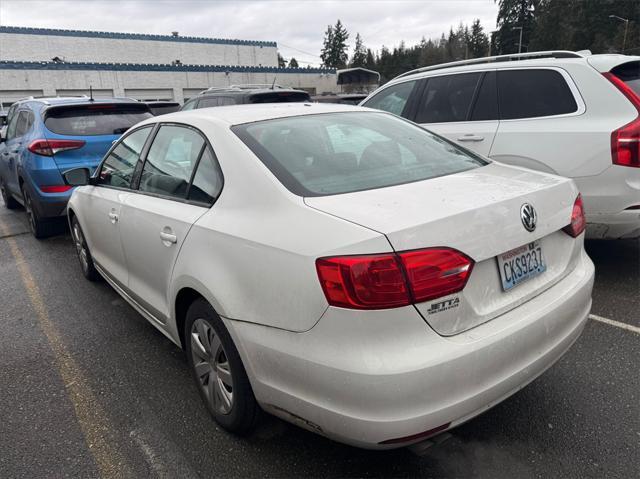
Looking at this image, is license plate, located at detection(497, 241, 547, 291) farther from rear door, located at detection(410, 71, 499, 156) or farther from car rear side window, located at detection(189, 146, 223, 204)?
rear door, located at detection(410, 71, 499, 156)

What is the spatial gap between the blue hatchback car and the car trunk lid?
5008 mm

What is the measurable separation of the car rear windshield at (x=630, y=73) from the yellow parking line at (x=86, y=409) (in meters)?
4.48

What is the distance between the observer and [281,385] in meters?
2.01

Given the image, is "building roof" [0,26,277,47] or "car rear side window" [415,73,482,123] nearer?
"car rear side window" [415,73,482,123]

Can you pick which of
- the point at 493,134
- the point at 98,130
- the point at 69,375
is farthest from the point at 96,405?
the point at 98,130

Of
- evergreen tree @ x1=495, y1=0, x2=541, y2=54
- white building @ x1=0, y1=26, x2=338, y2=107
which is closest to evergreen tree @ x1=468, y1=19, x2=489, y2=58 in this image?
evergreen tree @ x1=495, y1=0, x2=541, y2=54

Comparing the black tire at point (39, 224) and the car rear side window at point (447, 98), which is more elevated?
the car rear side window at point (447, 98)

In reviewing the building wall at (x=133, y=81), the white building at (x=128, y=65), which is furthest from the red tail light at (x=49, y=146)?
the white building at (x=128, y=65)

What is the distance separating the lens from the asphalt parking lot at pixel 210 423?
2.29 metres

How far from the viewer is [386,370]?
1746 millimetres

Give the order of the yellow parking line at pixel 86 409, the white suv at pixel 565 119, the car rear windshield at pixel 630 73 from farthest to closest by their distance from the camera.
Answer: the car rear windshield at pixel 630 73 → the white suv at pixel 565 119 → the yellow parking line at pixel 86 409

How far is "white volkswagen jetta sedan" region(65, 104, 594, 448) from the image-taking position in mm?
1777

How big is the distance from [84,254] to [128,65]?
3584 centimetres

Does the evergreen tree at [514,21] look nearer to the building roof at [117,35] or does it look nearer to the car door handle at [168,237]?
the building roof at [117,35]
